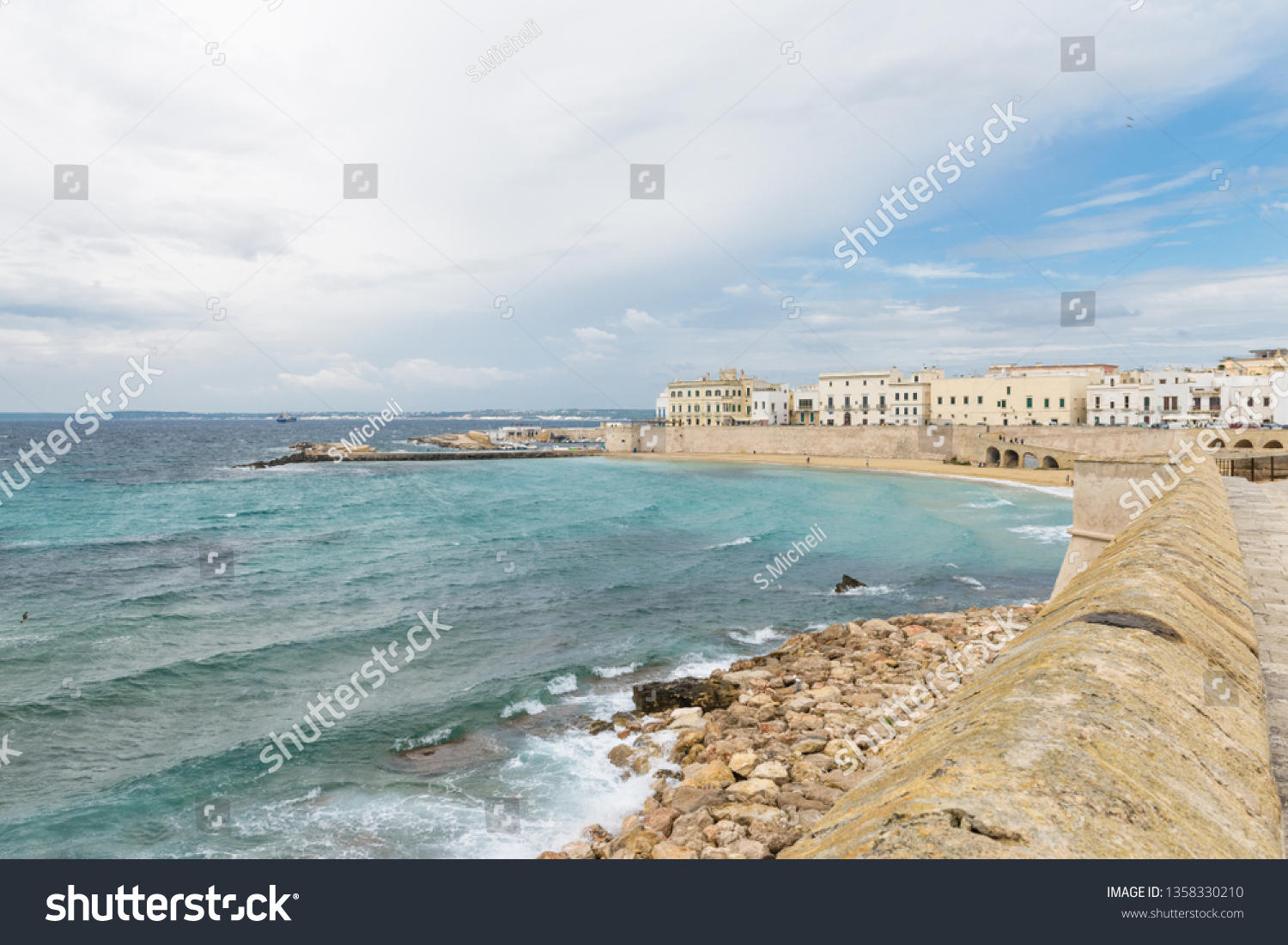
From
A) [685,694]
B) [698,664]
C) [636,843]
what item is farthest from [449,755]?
[698,664]

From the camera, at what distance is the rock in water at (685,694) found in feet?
45.1

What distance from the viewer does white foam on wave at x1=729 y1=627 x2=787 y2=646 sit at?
1909cm

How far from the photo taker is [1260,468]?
15.9 metres

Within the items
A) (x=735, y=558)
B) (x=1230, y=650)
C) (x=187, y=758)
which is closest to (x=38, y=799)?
(x=187, y=758)

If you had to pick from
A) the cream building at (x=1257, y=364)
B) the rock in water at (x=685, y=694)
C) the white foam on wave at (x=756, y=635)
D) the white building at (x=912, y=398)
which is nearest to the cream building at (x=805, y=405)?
the white building at (x=912, y=398)

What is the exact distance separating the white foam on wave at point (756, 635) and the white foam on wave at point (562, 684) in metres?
4.99

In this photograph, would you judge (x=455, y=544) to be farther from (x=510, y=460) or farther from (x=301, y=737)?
(x=510, y=460)

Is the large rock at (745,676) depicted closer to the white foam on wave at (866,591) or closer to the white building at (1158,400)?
the white foam on wave at (866,591)

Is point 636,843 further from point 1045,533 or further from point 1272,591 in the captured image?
point 1045,533

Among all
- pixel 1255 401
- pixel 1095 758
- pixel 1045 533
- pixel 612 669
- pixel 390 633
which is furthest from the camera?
pixel 1255 401

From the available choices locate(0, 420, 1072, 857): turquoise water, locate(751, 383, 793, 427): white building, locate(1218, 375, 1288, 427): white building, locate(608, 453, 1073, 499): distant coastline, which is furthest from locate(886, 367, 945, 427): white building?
locate(0, 420, 1072, 857): turquoise water

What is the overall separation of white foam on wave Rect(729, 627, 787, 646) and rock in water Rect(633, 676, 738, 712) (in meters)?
4.64

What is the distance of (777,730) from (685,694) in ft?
8.72

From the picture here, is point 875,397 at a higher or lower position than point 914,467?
higher
